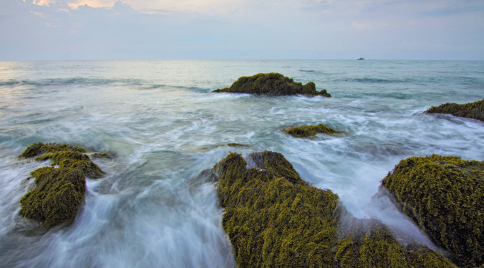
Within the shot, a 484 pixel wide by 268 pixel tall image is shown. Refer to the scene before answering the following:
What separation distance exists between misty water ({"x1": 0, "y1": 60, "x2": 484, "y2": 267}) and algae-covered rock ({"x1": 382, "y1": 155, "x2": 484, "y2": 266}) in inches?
6.9

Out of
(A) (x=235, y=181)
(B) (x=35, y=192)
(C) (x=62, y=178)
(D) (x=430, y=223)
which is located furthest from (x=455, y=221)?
(B) (x=35, y=192)

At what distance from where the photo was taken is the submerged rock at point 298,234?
6.13 ft

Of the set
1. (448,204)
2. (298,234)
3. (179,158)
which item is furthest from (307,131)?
(298,234)

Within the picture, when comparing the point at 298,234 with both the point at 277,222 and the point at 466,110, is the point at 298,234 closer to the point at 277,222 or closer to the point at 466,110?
the point at 277,222

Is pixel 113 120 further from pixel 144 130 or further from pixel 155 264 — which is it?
pixel 155 264

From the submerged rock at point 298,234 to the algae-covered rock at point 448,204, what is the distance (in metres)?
0.38

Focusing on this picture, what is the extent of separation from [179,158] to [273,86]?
9.32 metres

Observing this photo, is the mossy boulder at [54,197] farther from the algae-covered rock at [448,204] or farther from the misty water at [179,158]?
the algae-covered rock at [448,204]

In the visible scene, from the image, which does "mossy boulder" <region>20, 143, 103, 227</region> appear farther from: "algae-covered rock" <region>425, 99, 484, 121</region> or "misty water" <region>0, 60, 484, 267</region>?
"algae-covered rock" <region>425, 99, 484, 121</region>

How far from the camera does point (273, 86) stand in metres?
13.4

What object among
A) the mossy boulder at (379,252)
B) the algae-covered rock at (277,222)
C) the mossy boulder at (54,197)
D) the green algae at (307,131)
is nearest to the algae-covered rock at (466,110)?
the green algae at (307,131)

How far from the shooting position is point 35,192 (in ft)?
10.3

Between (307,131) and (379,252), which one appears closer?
(379,252)

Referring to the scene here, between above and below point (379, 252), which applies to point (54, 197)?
below
